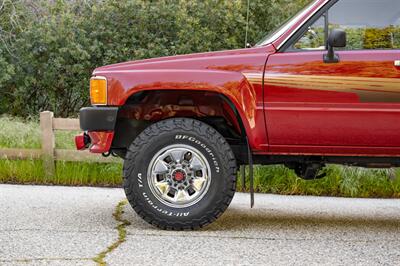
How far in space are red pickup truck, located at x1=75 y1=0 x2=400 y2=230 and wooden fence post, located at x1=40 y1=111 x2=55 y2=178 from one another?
4.13m

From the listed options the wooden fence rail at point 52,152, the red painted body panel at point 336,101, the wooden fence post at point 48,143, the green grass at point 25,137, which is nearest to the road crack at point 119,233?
the red painted body panel at point 336,101

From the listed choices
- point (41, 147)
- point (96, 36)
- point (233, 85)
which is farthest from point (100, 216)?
point (96, 36)

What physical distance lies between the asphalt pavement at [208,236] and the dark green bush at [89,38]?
26.8 ft

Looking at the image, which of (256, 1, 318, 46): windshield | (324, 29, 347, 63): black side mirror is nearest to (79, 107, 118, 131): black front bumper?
(256, 1, 318, 46): windshield

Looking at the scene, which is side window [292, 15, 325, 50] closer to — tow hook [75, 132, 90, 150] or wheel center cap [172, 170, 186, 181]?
wheel center cap [172, 170, 186, 181]

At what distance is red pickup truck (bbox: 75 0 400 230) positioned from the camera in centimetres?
591

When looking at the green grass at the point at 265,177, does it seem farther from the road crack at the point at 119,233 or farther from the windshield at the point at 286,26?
the windshield at the point at 286,26

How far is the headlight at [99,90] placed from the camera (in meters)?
6.17

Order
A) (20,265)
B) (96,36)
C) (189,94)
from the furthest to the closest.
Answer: (96,36) < (189,94) < (20,265)

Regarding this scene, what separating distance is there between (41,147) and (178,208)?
4.92 meters

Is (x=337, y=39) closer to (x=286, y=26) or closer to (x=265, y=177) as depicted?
(x=286, y=26)

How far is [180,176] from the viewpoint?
6012 mm

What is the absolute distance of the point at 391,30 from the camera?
19.8 ft

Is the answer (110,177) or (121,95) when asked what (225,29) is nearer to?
(110,177)
